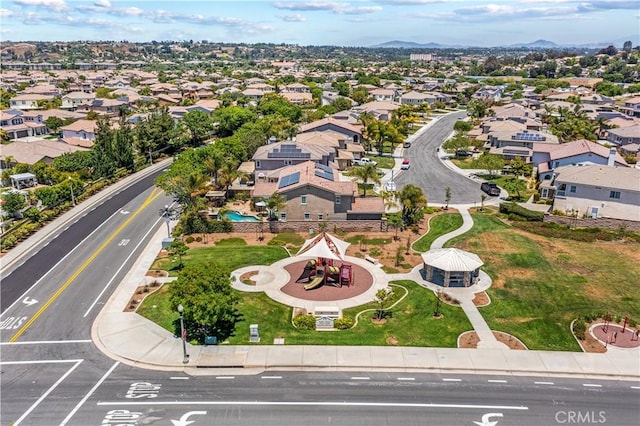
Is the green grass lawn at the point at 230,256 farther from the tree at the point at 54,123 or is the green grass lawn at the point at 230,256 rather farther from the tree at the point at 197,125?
the tree at the point at 54,123

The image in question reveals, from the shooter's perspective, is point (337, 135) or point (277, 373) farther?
point (337, 135)

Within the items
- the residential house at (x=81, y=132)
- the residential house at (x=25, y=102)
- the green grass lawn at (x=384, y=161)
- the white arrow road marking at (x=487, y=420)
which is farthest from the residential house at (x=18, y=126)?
the white arrow road marking at (x=487, y=420)

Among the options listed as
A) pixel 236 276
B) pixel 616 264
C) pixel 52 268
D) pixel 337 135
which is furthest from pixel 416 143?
pixel 52 268

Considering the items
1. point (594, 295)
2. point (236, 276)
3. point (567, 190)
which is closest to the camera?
point (594, 295)

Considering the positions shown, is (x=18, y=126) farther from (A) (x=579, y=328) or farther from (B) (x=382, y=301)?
(A) (x=579, y=328)

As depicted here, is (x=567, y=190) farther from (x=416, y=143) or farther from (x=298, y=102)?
(x=298, y=102)

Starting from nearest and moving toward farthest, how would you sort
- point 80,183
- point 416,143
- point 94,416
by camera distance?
1. point 94,416
2. point 80,183
3. point 416,143
